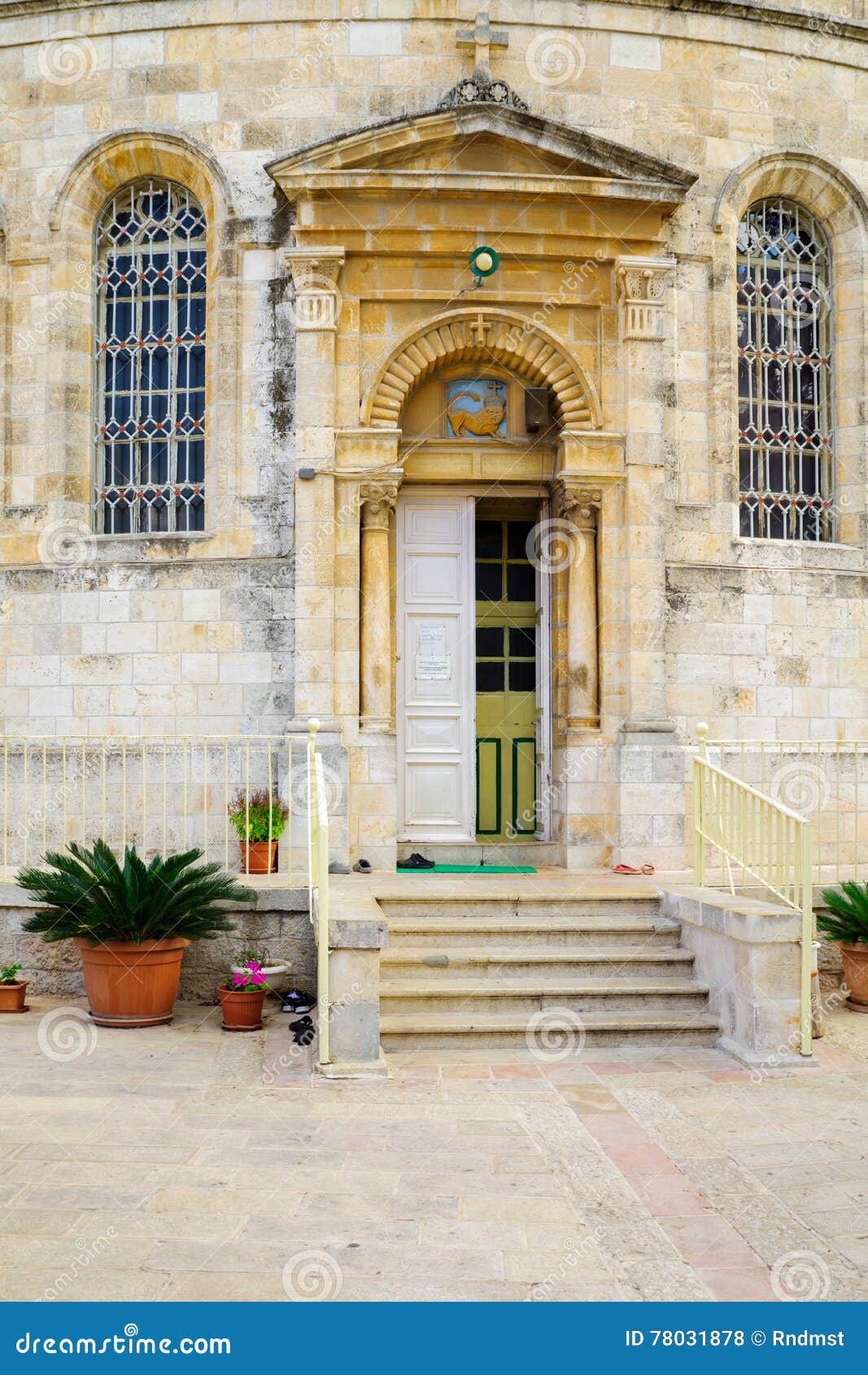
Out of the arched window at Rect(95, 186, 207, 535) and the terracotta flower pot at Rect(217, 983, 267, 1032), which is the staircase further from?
the arched window at Rect(95, 186, 207, 535)

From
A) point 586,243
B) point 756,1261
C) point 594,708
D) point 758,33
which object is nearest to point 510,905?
point 594,708

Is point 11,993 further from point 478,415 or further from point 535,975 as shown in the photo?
point 478,415

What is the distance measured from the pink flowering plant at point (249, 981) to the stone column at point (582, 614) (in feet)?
11.4

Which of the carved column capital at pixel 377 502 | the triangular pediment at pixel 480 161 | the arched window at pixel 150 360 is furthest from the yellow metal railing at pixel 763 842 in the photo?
the arched window at pixel 150 360

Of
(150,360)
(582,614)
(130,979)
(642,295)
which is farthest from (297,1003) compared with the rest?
(642,295)

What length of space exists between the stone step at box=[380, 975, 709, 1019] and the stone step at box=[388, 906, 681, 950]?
0.38m

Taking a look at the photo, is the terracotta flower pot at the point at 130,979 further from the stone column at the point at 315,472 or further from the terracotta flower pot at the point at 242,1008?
the stone column at the point at 315,472

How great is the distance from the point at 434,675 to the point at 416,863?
5.13 ft

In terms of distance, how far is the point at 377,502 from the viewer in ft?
32.7

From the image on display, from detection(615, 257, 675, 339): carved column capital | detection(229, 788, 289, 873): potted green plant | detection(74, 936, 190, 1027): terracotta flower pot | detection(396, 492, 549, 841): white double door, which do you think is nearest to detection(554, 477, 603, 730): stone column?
detection(396, 492, 549, 841): white double door

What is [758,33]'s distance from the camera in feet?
35.5

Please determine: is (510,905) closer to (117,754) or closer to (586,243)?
(117,754)

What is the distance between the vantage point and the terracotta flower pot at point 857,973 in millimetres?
8453

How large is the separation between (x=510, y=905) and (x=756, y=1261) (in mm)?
4220
